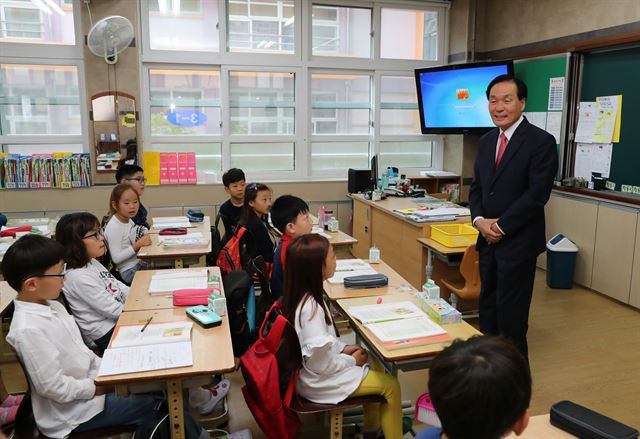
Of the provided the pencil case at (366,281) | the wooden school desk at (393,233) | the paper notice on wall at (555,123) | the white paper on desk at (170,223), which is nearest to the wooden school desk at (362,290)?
the pencil case at (366,281)

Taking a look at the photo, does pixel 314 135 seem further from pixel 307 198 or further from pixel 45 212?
pixel 45 212

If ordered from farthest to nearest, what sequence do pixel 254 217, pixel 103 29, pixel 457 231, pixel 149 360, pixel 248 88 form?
pixel 248 88 < pixel 103 29 < pixel 457 231 < pixel 254 217 < pixel 149 360

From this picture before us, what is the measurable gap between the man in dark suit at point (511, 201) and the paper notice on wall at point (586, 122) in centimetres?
262

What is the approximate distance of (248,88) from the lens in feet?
21.1

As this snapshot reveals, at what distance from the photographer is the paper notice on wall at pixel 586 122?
496 cm

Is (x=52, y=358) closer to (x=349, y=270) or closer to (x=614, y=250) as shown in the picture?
(x=349, y=270)

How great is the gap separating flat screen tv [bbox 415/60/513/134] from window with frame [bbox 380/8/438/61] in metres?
0.70

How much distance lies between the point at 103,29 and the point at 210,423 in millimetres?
4320

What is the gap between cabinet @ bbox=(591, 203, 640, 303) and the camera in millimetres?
4531

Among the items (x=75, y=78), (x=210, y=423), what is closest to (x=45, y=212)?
(x=75, y=78)

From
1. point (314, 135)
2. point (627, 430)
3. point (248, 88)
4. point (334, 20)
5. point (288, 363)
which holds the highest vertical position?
point (334, 20)

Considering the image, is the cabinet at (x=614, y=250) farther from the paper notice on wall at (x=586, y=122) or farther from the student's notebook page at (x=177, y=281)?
the student's notebook page at (x=177, y=281)

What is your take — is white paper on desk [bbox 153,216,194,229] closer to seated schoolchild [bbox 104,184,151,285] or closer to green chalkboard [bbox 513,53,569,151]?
seated schoolchild [bbox 104,184,151,285]

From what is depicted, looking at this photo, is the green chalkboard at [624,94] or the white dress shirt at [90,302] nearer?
the white dress shirt at [90,302]
